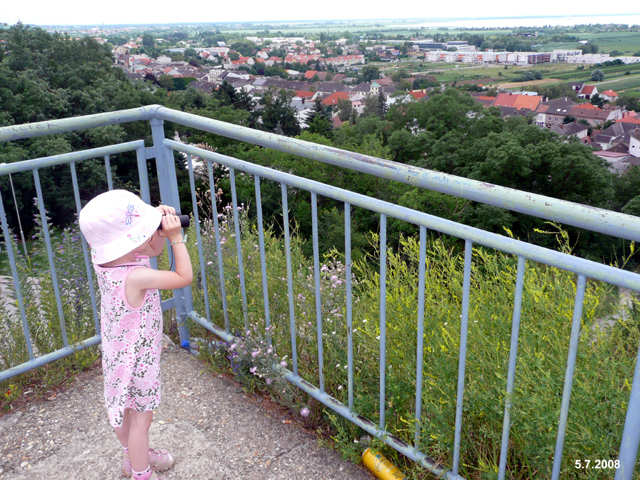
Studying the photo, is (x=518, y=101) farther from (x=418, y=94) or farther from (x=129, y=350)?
(x=129, y=350)

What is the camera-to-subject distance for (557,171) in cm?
3441

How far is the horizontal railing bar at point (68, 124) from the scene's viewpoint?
2.38 metres

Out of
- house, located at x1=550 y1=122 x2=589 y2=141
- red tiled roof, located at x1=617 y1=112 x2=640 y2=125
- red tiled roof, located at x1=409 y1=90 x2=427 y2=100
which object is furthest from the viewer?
house, located at x1=550 y1=122 x2=589 y2=141

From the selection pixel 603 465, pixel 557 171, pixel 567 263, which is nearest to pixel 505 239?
pixel 567 263

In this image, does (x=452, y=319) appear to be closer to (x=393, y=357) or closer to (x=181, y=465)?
(x=393, y=357)

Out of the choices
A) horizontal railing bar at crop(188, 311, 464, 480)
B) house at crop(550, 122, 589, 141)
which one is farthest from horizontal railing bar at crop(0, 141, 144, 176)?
house at crop(550, 122, 589, 141)

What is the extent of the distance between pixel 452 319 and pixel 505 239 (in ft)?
2.88

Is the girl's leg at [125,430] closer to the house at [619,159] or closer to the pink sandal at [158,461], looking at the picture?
the pink sandal at [158,461]

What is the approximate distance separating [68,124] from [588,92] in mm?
90941

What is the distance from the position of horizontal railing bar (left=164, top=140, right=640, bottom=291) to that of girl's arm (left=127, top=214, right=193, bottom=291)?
0.48 meters

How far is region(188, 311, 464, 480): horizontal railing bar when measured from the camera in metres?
1.95

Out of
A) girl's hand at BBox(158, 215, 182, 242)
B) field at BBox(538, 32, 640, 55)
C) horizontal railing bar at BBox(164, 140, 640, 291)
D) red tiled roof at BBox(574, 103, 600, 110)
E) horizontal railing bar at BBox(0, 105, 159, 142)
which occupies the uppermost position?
horizontal railing bar at BBox(0, 105, 159, 142)

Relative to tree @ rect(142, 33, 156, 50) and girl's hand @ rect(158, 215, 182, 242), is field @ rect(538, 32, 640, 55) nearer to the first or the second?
tree @ rect(142, 33, 156, 50)

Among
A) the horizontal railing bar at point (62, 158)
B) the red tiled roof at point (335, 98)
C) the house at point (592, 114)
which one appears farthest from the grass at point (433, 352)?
the red tiled roof at point (335, 98)
